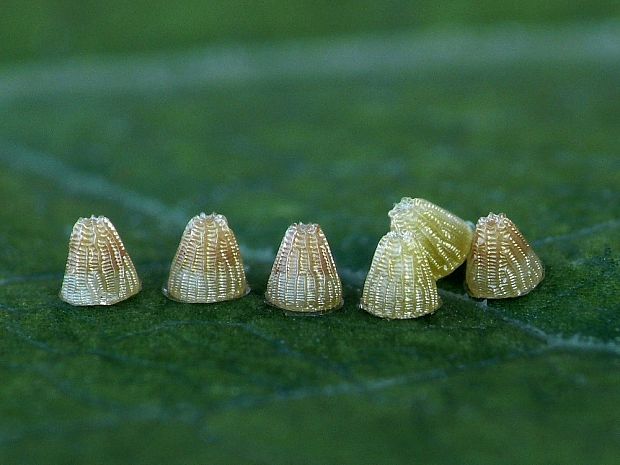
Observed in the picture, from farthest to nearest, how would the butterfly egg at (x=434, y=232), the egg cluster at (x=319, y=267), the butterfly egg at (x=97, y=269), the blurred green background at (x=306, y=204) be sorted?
the butterfly egg at (x=434, y=232)
the butterfly egg at (x=97, y=269)
the egg cluster at (x=319, y=267)
the blurred green background at (x=306, y=204)

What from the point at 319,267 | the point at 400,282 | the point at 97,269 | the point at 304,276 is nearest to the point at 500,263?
the point at 400,282

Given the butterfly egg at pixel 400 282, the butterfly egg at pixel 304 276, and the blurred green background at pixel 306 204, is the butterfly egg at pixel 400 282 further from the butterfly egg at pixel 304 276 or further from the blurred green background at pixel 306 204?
the butterfly egg at pixel 304 276

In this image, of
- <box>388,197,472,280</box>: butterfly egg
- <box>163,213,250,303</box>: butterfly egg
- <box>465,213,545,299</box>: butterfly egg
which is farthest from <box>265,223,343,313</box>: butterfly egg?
<box>465,213,545,299</box>: butterfly egg

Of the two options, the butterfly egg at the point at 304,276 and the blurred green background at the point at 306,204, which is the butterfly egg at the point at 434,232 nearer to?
the blurred green background at the point at 306,204

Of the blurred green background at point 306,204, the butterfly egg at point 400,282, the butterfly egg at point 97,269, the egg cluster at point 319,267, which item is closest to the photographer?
the blurred green background at point 306,204

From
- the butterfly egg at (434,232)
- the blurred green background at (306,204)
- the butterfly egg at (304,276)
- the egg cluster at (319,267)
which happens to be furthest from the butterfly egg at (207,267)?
the butterfly egg at (434,232)

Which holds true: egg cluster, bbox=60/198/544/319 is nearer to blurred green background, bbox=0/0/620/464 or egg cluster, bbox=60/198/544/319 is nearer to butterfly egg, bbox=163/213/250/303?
butterfly egg, bbox=163/213/250/303

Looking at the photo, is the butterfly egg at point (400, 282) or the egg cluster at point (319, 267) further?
the egg cluster at point (319, 267)
